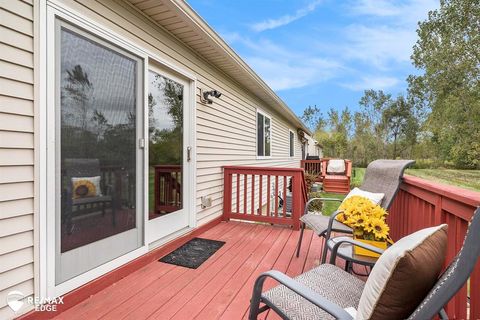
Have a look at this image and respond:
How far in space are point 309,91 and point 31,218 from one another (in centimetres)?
3969

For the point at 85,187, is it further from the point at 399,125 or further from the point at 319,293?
the point at 399,125

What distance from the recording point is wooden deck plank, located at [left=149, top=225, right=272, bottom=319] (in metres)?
1.91

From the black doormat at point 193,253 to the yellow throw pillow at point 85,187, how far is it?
3.58 ft

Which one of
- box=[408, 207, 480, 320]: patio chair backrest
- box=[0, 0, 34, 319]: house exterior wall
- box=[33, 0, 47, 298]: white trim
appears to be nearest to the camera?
box=[408, 207, 480, 320]: patio chair backrest

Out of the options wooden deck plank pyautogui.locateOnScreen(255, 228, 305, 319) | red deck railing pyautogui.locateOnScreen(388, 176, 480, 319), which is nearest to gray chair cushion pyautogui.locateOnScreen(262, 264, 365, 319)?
red deck railing pyautogui.locateOnScreen(388, 176, 480, 319)

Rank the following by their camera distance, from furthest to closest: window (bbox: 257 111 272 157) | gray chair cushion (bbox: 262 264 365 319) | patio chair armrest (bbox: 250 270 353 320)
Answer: window (bbox: 257 111 272 157)
gray chair cushion (bbox: 262 264 365 319)
patio chair armrest (bbox: 250 270 353 320)

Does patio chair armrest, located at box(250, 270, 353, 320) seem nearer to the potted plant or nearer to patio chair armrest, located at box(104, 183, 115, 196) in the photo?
the potted plant

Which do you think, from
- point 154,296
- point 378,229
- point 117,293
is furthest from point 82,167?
point 378,229

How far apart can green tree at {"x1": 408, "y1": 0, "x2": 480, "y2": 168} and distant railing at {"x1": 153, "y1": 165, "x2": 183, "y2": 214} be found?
1427cm

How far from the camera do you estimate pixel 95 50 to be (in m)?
2.13

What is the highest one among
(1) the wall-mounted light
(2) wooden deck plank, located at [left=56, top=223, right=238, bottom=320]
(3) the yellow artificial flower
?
(1) the wall-mounted light

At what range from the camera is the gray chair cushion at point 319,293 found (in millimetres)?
1257

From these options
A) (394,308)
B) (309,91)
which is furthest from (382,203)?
(309,91)

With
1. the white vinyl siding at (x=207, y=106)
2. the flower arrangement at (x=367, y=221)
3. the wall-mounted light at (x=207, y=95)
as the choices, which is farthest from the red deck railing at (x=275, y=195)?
the flower arrangement at (x=367, y=221)
